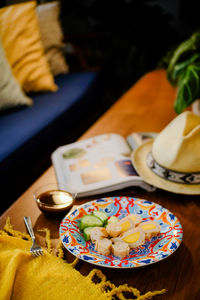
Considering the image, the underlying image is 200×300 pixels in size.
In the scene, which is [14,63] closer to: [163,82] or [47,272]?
[163,82]

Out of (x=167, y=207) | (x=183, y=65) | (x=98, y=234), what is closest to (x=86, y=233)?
(x=98, y=234)

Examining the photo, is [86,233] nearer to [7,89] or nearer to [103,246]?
[103,246]

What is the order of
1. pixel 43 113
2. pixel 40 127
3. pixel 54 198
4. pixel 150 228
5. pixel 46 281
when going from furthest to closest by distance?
pixel 43 113
pixel 40 127
pixel 54 198
pixel 150 228
pixel 46 281

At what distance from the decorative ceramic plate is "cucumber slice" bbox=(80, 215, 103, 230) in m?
0.01

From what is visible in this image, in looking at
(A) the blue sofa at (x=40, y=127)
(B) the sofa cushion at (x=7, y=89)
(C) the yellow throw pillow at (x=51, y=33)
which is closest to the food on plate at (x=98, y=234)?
(A) the blue sofa at (x=40, y=127)

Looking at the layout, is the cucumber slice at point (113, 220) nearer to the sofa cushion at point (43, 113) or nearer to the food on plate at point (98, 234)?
the food on plate at point (98, 234)

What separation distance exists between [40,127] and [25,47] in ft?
1.99

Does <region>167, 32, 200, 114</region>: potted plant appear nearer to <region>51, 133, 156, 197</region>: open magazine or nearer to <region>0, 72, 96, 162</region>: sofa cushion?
<region>51, 133, 156, 197</region>: open magazine

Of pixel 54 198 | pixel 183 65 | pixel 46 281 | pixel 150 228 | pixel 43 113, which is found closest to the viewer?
pixel 46 281

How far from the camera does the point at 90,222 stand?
2.24 feet

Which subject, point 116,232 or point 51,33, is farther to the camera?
point 51,33

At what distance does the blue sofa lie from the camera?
4.15 ft

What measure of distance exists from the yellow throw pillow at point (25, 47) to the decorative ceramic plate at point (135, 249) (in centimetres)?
125

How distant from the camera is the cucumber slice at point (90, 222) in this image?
68cm
